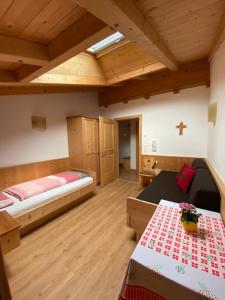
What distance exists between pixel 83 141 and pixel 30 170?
1286mm

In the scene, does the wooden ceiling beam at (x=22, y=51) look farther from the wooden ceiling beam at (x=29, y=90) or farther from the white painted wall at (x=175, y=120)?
the white painted wall at (x=175, y=120)

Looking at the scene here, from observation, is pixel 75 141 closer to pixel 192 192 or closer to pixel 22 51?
pixel 22 51

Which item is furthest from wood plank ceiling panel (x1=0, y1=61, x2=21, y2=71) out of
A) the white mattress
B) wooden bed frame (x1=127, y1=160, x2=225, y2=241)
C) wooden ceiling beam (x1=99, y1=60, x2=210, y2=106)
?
wooden ceiling beam (x1=99, y1=60, x2=210, y2=106)

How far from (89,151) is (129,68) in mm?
2102

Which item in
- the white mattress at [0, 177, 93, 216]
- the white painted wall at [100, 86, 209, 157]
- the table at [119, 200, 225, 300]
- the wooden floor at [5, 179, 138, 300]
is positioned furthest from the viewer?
→ the white painted wall at [100, 86, 209, 157]

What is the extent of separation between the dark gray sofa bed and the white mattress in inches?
54.0

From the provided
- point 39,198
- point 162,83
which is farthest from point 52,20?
point 162,83

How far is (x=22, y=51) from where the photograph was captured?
1460 mm

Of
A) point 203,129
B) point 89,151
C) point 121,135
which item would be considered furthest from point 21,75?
point 121,135

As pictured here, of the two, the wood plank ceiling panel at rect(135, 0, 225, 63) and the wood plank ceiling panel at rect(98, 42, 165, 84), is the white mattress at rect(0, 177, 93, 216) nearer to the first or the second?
the wood plank ceiling panel at rect(98, 42, 165, 84)

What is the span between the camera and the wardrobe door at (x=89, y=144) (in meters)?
3.77

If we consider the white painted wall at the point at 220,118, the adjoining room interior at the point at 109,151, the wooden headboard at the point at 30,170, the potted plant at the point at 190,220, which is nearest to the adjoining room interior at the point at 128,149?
the adjoining room interior at the point at 109,151

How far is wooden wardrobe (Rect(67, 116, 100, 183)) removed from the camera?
3.73m

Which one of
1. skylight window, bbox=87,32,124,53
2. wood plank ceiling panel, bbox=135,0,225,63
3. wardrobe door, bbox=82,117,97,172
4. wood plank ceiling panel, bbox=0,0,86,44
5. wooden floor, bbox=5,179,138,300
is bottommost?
wooden floor, bbox=5,179,138,300
